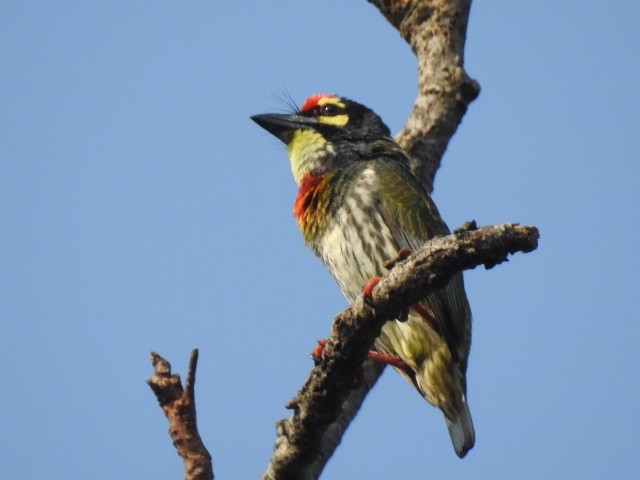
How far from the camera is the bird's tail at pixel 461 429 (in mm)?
4926

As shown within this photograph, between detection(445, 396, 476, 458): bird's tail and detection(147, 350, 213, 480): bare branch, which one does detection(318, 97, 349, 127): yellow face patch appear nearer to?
detection(445, 396, 476, 458): bird's tail

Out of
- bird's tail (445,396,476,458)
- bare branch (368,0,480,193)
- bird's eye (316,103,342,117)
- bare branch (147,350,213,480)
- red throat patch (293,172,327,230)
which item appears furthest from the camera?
bare branch (368,0,480,193)

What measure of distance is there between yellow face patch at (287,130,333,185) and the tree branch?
1.91m

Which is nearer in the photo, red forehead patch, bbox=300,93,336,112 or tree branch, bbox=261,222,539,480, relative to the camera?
tree branch, bbox=261,222,539,480

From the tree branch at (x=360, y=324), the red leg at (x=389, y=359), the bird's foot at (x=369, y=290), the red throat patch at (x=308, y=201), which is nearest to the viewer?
the tree branch at (x=360, y=324)

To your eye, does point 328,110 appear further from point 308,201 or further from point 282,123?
point 308,201

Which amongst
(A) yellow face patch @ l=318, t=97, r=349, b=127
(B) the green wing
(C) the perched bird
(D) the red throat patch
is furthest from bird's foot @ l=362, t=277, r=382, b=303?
(A) yellow face patch @ l=318, t=97, r=349, b=127

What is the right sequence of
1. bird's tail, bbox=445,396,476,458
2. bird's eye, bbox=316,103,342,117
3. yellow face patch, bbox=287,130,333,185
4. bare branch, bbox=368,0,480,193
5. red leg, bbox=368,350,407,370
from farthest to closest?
bare branch, bbox=368,0,480,193 → bird's eye, bbox=316,103,342,117 → yellow face patch, bbox=287,130,333,185 → red leg, bbox=368,350,407,370 → bird's tail, bbox=445,396,476,458

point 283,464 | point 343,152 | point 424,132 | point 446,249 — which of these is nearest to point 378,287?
point 446,249

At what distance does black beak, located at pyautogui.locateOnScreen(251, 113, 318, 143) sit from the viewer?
6.14 metres

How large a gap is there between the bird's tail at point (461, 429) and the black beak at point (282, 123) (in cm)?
A: 216

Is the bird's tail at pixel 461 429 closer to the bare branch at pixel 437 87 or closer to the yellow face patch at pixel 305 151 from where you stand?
the yellow face patch at pixel 305 151

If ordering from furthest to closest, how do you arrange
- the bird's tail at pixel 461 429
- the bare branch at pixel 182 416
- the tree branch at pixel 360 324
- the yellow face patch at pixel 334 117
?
1. the yellow face patch at pixel 334 117
2. the bird's tail at pixel 461 429
3. the bare branch at pixel 182 416
4. the tree branch at pixel 360 324

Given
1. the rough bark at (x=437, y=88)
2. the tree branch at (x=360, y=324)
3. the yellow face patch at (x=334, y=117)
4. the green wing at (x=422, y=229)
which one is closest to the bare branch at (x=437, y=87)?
the rough bark at (x=437, y=88)
